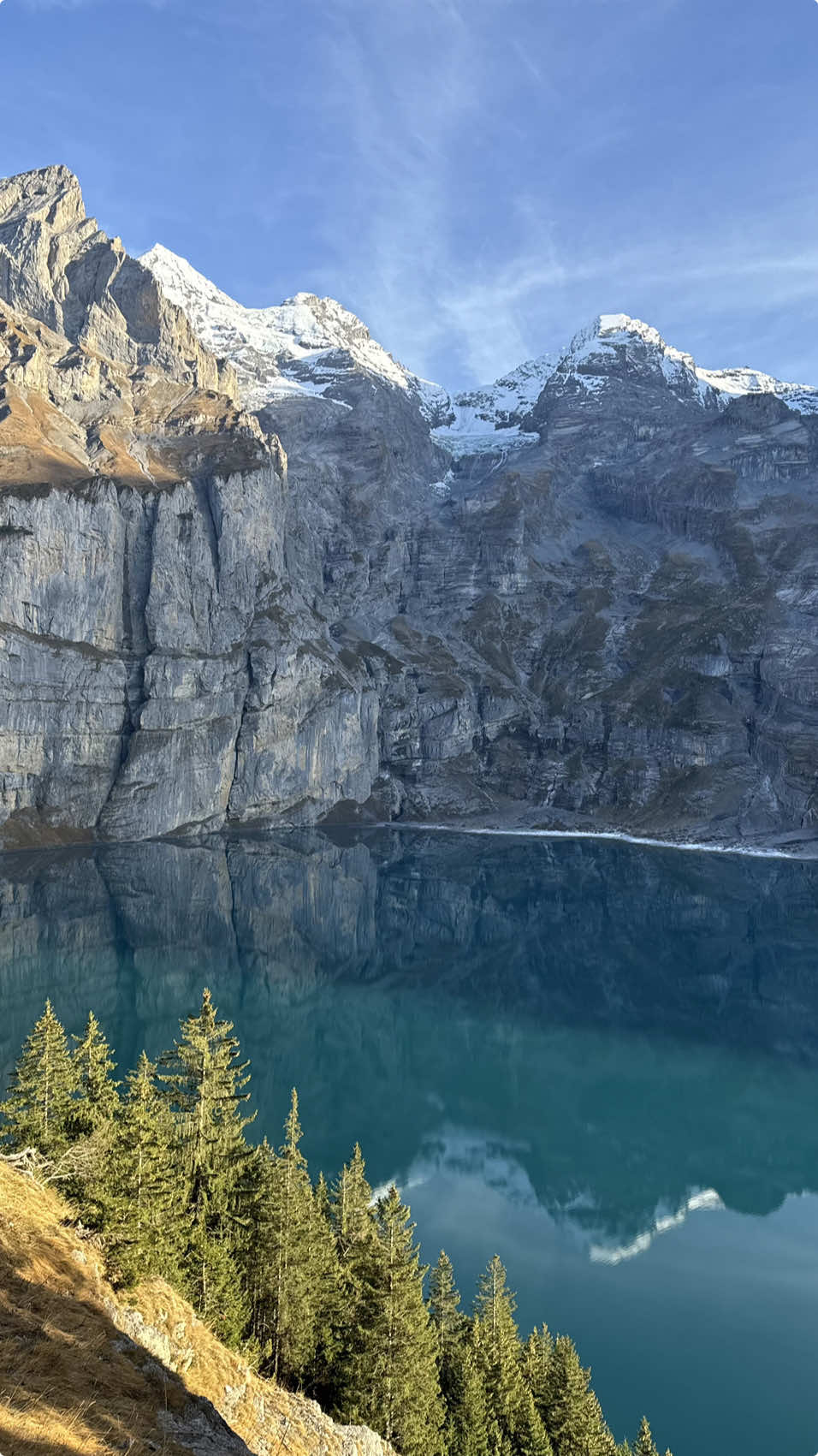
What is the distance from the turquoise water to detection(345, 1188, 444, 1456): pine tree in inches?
412

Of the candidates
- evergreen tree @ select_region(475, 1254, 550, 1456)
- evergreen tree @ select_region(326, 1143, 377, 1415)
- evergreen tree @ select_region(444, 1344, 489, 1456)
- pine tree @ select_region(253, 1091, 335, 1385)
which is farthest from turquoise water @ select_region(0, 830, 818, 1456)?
pine tree @ select_region(253, 1091, 335, 1385)

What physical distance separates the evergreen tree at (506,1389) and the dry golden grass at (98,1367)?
765 cm

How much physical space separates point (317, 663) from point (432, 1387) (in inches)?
6778

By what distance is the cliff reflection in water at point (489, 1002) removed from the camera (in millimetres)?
49344

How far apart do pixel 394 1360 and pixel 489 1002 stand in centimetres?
5493

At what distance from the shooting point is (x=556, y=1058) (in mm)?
62938

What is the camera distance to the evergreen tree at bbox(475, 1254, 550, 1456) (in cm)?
2325

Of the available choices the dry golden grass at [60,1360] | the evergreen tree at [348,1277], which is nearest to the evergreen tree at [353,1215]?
the evergreen tree at [348,1277]

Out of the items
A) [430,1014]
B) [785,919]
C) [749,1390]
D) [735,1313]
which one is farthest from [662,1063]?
[785,919]

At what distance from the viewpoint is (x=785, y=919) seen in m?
106

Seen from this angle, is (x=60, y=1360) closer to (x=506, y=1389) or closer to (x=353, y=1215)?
(x=506, y=1389)

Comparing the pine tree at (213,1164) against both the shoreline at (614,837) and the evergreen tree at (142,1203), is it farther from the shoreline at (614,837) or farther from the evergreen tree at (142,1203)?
the shoreline at (614,837)

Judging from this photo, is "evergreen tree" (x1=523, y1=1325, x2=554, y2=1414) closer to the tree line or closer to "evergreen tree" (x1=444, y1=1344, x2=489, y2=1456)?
the tree line

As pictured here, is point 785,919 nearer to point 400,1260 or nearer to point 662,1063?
point 662,1063
